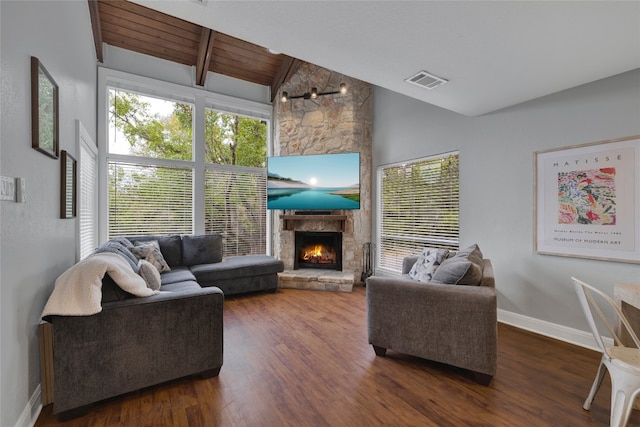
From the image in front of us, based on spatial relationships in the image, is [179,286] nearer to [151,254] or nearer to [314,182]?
[151,254]

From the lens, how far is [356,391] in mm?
2010

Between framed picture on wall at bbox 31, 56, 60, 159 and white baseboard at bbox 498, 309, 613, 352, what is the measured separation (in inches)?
173

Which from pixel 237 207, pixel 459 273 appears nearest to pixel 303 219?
pixel 237 207

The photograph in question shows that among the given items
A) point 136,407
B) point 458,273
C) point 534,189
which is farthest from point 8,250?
point 534,189

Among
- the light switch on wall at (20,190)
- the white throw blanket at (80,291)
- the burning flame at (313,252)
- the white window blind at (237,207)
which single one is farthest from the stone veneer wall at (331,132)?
the light switch on wall at (20,190)

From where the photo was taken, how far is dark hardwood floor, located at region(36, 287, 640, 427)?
1.74 m

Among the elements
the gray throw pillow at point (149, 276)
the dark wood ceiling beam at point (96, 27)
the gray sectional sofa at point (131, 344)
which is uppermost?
the dark wood ceiling beam at point (96, 27)

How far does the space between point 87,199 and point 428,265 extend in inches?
158

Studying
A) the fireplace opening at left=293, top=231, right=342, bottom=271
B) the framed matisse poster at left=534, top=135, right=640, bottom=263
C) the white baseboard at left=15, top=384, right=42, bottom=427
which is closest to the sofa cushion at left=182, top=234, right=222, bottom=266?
the fireplace opening at left=293, top=231, right=342, bottom=271

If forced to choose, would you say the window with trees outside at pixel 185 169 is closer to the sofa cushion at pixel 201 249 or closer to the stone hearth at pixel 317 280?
the sofa cushion at pixel 201 249

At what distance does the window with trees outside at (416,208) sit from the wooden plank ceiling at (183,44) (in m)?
2.74

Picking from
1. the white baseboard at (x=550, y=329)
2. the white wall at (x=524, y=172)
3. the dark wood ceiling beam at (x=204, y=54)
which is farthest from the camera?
the dark wood ceiling beam at (x=204, y=54)

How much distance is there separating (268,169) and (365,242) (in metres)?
2.09

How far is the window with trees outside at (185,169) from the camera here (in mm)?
4359
